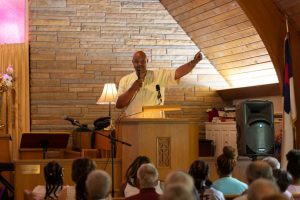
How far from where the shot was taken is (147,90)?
6762 millimetres

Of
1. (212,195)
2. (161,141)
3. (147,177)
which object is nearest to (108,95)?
(161,141)

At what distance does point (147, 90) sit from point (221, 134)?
13.2 ft

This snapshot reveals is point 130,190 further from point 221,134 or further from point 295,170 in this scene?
point 221,134

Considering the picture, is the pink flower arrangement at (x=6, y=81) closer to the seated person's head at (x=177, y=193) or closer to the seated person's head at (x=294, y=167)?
Result: the seated person's head at (x=294, y=167)

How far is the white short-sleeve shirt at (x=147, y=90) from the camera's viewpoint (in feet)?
22.0

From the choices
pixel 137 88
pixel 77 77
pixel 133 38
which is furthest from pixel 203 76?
pixel 137 88

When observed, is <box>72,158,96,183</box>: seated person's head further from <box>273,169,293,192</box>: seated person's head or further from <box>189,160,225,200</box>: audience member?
<box>273,169,293,192</box>: seated person's head

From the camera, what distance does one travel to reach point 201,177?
467 cm

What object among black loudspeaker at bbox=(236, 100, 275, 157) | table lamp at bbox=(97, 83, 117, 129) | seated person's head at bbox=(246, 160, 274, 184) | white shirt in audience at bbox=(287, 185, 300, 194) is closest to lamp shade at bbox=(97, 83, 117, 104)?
table lamp at bbox=(97, 83, 117, 129)

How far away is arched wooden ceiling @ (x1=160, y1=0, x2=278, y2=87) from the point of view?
962 cm

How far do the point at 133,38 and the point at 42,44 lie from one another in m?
1.46

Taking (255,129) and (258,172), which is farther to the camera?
(255,129)

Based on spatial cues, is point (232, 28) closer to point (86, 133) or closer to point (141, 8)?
point (141, 8)

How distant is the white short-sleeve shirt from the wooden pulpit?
27cm
